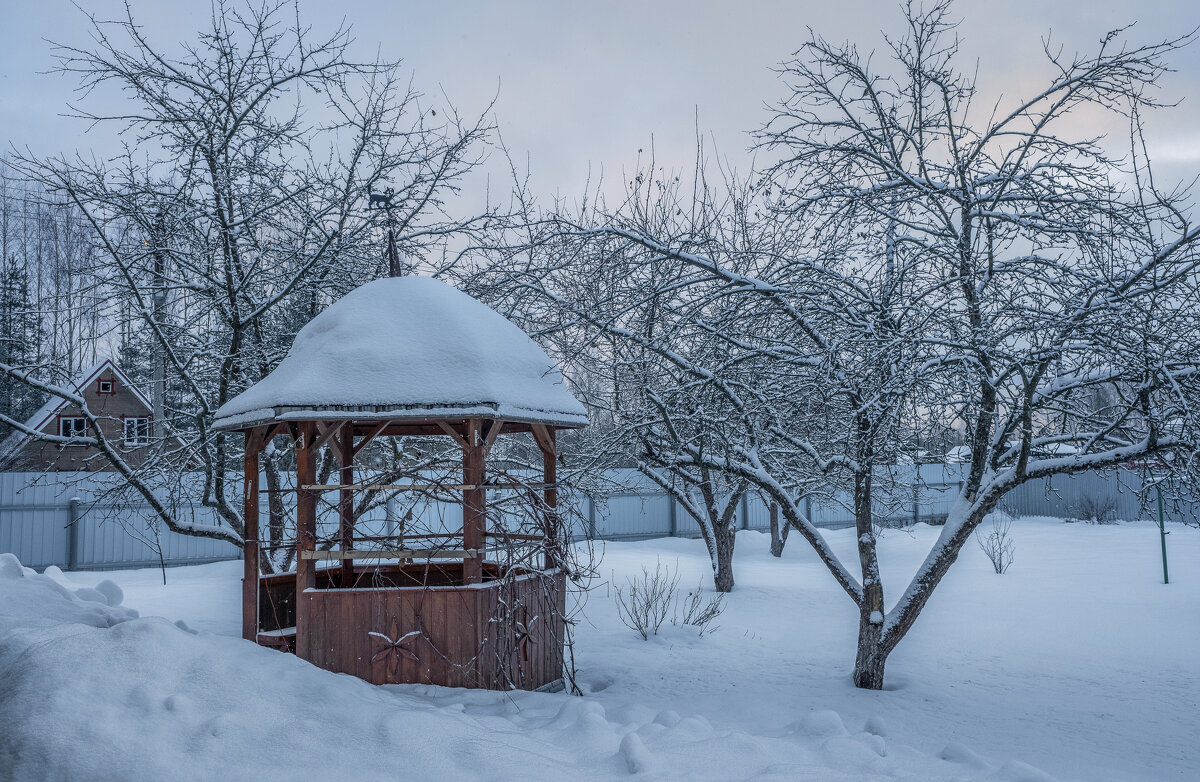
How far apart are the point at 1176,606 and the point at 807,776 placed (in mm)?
10539

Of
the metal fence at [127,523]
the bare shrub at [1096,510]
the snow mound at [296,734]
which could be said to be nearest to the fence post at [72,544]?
the metal fence at [127,523]

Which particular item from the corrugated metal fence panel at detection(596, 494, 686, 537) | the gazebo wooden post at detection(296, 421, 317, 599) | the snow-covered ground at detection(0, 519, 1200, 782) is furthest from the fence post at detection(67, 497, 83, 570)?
the gazebo wooden post at detection(296, 421, 317, 599)

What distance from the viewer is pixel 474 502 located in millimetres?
6238

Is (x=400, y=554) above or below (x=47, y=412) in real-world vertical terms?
below

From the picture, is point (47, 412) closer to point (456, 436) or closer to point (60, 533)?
point (60, 533)

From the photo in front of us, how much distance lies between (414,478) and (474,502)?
482 millimetres

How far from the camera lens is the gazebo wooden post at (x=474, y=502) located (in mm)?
6219

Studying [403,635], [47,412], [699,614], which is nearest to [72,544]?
[47,412]

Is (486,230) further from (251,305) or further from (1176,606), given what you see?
(1176,606)

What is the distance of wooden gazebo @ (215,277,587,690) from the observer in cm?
612

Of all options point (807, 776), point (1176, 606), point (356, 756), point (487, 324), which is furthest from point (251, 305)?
point (1176, 606)

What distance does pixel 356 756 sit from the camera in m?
4.30

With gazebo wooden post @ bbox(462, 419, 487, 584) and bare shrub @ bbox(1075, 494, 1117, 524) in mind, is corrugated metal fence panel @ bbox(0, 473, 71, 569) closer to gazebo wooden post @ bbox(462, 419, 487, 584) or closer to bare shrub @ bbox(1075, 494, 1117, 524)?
gazebo wooden post @ bbox(462, 419, 487, 584)

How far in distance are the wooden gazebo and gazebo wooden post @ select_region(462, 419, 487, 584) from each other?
11mm
